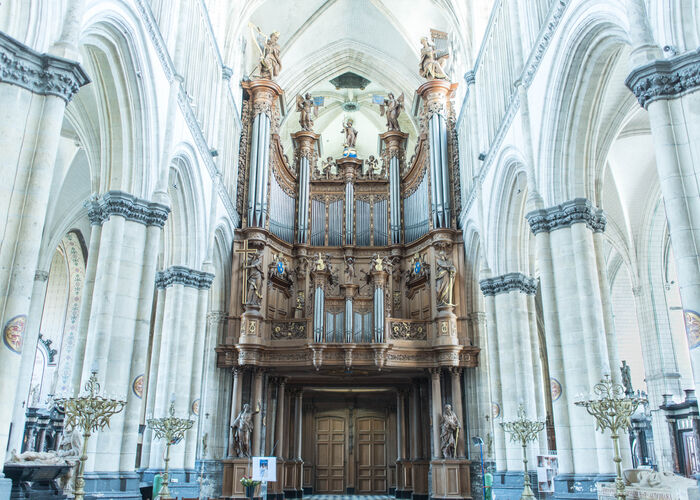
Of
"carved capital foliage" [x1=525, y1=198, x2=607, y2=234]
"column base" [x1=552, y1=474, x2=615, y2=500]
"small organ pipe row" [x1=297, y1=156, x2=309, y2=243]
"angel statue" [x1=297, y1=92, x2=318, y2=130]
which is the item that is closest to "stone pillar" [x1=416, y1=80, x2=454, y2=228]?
"angel statue" [x1=297, y1=92, x2=318, y2=130]

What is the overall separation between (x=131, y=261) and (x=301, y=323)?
321 inches

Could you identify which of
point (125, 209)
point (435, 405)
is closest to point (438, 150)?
point (435, 405)

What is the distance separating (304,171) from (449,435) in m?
11.4

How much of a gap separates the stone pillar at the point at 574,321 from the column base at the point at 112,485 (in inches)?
319

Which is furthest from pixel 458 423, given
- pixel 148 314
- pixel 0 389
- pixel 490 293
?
pixel 0 389

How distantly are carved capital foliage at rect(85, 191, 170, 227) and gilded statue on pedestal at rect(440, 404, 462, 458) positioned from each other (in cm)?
1056

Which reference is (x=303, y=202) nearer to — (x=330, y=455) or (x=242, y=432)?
(x=242, y=432)

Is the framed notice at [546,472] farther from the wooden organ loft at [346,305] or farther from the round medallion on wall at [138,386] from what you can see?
the round medallion on wall at [138,386]

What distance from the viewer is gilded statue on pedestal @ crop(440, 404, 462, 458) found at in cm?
1861

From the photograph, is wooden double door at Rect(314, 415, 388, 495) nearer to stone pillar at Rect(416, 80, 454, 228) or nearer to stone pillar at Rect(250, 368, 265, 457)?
stone pillar at Rect(250, 368, 265, 457)

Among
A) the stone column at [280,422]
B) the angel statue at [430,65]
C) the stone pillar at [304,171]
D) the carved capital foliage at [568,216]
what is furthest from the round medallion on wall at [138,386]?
the angel statue at [430,65]

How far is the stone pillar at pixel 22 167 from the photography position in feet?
26.0

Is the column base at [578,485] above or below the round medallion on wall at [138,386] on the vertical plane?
below

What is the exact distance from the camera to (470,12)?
68.7 ft
